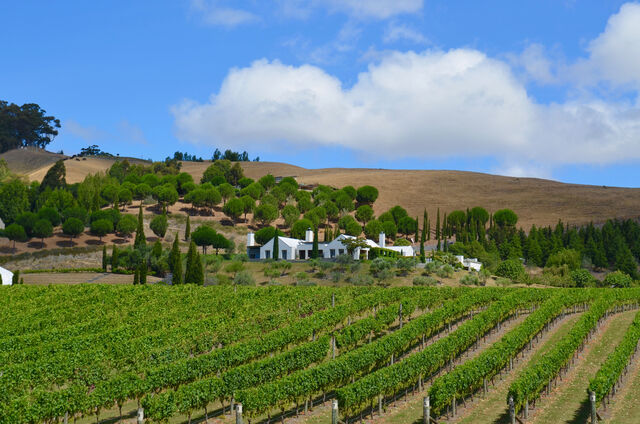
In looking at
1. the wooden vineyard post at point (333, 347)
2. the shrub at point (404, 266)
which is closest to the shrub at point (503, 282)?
the shrub at point (404, 266)

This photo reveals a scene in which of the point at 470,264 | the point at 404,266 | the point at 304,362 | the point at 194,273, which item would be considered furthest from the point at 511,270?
the point at 304,362

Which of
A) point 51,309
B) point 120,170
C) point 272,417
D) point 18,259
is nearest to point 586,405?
point 272,417

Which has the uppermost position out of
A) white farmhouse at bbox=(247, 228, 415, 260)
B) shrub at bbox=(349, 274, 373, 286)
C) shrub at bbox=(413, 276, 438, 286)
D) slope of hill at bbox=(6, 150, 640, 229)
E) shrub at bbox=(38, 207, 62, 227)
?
slope of hill at bbox=(6, 150, 640, 229)

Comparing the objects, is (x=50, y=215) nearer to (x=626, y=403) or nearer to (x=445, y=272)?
(x=445, y=272)

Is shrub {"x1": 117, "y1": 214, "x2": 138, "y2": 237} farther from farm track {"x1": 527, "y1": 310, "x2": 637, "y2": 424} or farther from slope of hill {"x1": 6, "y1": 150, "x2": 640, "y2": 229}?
farm track {"x1": 527, "y1": 310, "x2": 637, "y2": 424}

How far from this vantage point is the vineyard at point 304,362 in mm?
25281

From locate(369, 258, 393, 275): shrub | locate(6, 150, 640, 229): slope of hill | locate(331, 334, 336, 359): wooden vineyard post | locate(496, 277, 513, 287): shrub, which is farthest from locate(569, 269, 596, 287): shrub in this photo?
locate(6, 150, 640, 229): slope of hill

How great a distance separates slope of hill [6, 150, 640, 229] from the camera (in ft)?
454

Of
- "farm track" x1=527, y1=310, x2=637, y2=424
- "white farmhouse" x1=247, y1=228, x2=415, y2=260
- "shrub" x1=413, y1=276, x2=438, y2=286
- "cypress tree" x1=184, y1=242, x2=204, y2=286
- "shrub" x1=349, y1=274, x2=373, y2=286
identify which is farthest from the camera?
"white farmhouse" x1=247, y1=228, x2=415, y2=260

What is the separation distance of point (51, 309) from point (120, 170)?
377 feet

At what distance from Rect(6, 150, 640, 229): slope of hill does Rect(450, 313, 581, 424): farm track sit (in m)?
98.3

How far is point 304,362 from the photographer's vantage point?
101ft

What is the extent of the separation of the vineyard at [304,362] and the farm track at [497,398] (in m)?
0.08

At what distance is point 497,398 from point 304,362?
8990 millimetres
